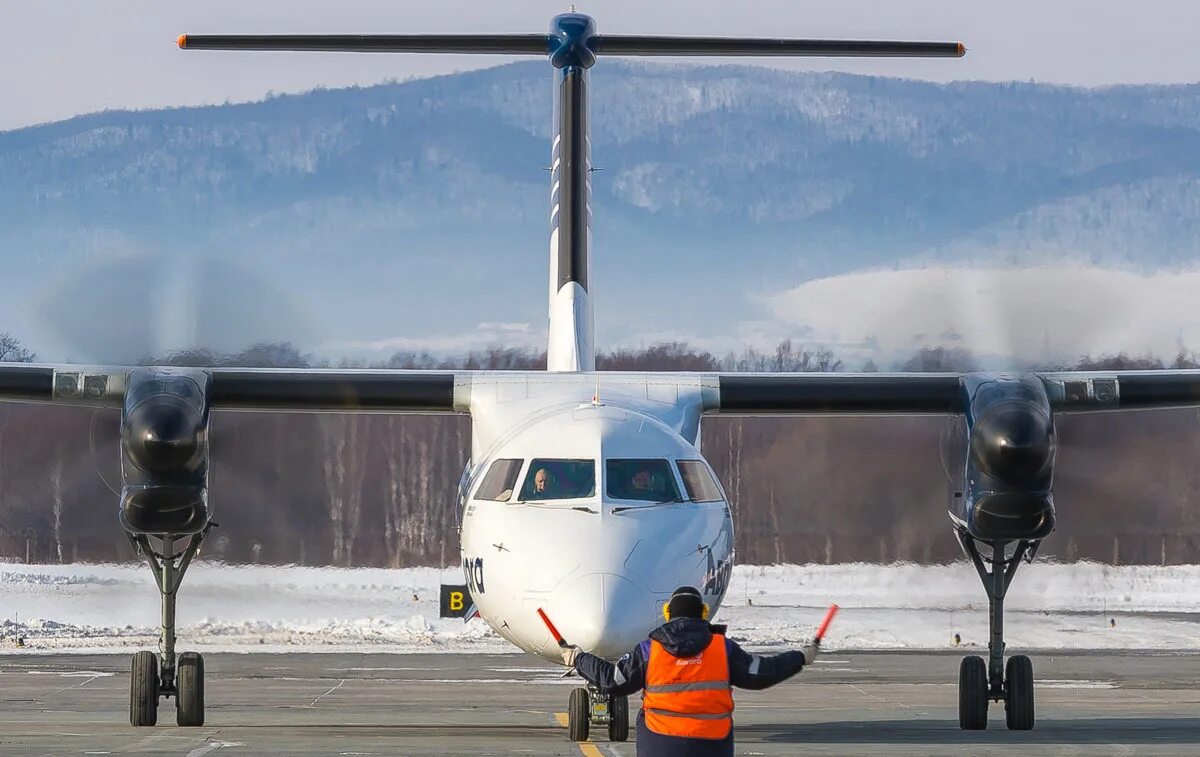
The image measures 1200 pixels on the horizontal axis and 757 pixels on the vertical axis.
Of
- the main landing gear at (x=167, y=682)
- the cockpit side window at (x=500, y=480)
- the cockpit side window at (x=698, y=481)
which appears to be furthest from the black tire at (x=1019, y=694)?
the main landing gear at (x=167, y=682)

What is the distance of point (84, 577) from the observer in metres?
29.7

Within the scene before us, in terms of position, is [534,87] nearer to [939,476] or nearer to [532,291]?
[532,291]

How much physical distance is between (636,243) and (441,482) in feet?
175

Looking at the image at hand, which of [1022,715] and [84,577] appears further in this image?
[84,577]

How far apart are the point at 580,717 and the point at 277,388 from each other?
4.90m

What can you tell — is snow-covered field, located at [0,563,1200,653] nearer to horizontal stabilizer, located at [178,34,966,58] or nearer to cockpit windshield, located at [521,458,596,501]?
horizontal stabilizer, located at [178,34,966,58]

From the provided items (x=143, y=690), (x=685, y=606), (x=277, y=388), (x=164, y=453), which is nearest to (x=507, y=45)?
(x=277, y=388)

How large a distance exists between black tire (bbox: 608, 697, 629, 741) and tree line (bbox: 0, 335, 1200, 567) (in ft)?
40.7

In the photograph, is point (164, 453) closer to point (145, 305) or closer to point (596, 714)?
point (145, 305)

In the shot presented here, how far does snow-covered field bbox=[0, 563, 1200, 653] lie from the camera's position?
29.3 m

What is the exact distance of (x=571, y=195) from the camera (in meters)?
21.2

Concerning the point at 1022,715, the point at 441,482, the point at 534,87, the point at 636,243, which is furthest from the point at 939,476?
the point at 534,87

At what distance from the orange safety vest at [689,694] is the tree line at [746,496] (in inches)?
691

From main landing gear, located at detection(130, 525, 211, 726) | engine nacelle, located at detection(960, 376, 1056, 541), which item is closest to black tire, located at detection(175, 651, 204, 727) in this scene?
main landing gear, located at detection(130, 525, 211, 726)
